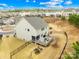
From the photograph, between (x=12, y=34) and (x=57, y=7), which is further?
(x=57, y=7)

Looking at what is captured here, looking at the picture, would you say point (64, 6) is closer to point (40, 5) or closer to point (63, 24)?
point (40, 5)

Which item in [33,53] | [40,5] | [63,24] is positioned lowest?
[33,53]

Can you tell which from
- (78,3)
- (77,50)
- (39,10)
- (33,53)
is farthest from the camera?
(78,3)

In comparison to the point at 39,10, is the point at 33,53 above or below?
below

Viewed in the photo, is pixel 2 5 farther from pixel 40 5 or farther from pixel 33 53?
pixel 33 53

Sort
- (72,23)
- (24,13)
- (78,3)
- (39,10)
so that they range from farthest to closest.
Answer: (78,3), (39,10), (24,13), (72,23)

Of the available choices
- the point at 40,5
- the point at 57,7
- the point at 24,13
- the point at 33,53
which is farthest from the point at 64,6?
the point at 33,53

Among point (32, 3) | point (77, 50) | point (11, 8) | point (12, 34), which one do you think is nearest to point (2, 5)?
point (11, 8)
